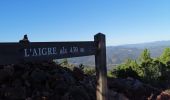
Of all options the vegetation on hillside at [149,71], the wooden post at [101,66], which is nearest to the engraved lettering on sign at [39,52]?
the wooden post at [101,66]

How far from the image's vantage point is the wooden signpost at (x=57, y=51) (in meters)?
5.20

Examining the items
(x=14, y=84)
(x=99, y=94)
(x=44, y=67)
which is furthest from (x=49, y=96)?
(x=99, y=94)

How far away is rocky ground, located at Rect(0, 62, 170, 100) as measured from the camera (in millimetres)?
12445

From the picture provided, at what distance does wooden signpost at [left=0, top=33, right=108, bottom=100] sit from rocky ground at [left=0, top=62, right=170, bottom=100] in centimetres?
568

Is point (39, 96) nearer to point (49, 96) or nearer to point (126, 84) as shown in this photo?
point (49, 96)

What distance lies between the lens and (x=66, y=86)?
43.3 feet

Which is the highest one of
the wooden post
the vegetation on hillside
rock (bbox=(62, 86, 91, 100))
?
the wooden post

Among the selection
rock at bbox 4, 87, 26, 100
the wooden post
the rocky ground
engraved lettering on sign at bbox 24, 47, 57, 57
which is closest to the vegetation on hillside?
the rocky ground

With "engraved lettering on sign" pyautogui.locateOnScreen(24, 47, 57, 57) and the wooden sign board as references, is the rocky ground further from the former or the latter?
"engraved lettering on sign" pyautogui.locateOnScreen(24, 47, 57, 57)

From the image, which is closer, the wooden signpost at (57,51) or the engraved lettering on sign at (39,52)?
the wooden signpost at (57,51)

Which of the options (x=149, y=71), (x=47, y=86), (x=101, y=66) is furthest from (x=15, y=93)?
(x=149, y=71)

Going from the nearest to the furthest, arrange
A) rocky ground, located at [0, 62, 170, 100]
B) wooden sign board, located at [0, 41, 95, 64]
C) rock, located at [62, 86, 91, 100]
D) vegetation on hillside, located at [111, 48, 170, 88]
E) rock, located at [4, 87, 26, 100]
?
wooden sign board, located at [0, 41, 95, 64]
rock, located at [4, 87, 26, 100]
rocky ground, located at [0, 62, 170, 100]
rock, located at [62, 86, 91, 100]
vegetation on hillside, located at [111, 48, 170, 88]

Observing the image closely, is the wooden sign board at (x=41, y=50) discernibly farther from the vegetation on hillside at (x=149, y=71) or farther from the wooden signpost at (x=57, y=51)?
the vegetation on hillside at (x=149, y=71)

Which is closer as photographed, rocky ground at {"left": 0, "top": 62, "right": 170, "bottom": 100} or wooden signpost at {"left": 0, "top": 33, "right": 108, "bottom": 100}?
wooden signpost at {"left": 0, "top": 33, "right": 108, "bottom": 100}
